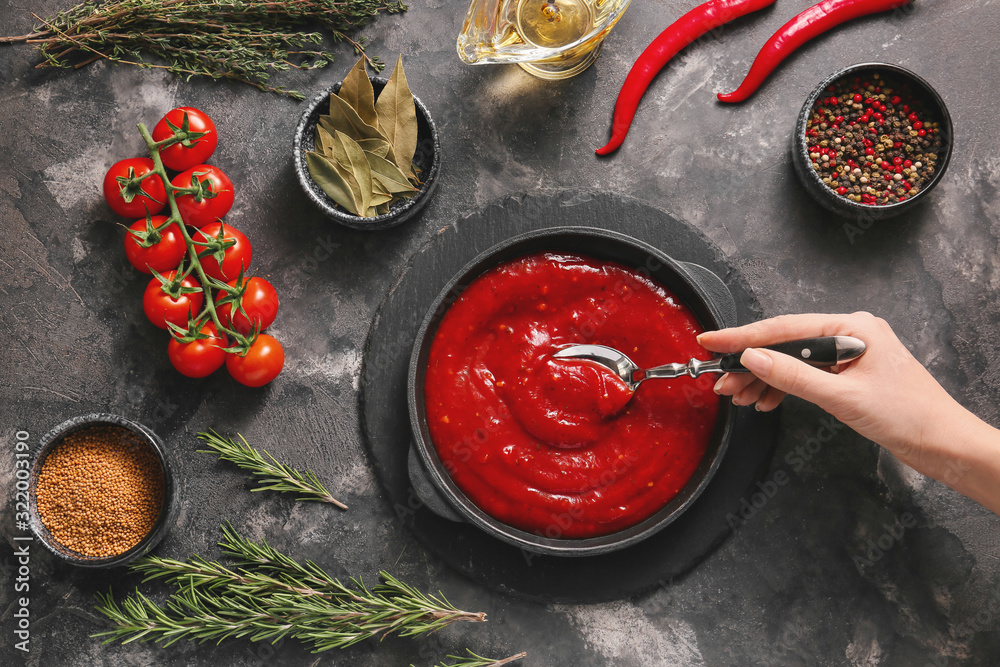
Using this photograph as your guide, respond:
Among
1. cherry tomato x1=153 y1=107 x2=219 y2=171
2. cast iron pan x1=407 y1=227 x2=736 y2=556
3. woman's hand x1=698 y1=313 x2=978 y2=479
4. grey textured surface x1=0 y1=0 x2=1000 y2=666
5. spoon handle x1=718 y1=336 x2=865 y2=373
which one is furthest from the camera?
grey textured surface x1=0 y1=0 x2=1000 y2=666

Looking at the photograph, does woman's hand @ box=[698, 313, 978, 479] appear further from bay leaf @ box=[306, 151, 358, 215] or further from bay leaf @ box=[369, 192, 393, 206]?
bay leaf @ box=[306, 151, 358, 215]

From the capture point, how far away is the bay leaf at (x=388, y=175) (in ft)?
8.13

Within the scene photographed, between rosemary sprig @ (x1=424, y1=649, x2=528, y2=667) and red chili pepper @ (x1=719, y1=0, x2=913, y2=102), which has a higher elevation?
red chili pepper @ (x1=719, y1=0, x2=913, y2=102)

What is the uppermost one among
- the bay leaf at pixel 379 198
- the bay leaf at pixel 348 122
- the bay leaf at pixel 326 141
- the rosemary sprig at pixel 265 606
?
A: the bay leaf at pixel 348 122

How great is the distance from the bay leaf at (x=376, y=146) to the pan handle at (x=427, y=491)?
113 centimetres

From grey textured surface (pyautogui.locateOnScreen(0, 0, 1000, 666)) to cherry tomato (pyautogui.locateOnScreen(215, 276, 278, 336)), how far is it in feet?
0.48

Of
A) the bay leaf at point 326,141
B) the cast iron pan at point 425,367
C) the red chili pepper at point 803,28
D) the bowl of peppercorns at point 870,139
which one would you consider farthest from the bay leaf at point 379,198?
the bowl of peppercorns at point 870,139

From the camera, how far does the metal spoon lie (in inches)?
79.4

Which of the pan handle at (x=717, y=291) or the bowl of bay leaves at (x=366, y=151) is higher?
the bowl of bay leaves at (x=366, y=151)

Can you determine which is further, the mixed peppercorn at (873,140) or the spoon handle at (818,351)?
the mixed peppercorn at (873,140)

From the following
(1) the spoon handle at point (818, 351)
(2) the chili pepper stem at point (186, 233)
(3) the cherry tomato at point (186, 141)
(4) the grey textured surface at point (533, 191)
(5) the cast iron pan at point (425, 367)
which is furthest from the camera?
(4) the grey textured surface at point (533, 191)

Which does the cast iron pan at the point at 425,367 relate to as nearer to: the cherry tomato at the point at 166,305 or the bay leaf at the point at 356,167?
the bay leaf at the point at 356,167

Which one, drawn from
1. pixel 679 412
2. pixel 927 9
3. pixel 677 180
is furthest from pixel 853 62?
pixel 679 412

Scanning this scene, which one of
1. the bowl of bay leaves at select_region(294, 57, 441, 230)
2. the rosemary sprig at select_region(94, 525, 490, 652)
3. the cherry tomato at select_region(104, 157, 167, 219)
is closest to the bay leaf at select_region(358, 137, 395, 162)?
the bowl of bay leaves at select_region(294, 57, 441, 230)
